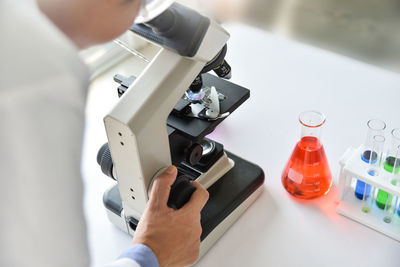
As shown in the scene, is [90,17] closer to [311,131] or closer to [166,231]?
[166,231]

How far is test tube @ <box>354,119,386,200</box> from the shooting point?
115 cm

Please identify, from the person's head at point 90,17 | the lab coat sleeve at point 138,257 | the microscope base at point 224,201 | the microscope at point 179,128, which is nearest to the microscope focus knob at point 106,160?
the microscope at point 179,128

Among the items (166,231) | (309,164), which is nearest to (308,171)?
(309,164)

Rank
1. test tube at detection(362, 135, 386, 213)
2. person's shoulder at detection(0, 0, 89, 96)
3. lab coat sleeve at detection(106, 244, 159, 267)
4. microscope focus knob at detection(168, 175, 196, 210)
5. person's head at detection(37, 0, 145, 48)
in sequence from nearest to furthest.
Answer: person's shoulder at detection(0, 0, 89, 96) → person's head at detection(37, 0, 145, 48) → lab coat sleeve at detection(106, 244, 159, 267) → microscope focus knob at detection(168, 175, 196, 210) → test tube at detection(362, 135, 386, 213)

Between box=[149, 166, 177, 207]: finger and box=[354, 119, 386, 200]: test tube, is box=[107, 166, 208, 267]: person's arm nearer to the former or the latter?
box=[149, 166, 177, 207]: finger

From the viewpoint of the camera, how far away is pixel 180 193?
103 cm

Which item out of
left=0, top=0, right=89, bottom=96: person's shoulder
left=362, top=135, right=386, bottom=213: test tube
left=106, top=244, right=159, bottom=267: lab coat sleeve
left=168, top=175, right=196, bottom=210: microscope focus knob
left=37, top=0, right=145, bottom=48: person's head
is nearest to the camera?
left=0, top=0, right=89, bottom=96: person's shoulder

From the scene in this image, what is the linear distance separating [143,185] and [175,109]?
0.18 meters

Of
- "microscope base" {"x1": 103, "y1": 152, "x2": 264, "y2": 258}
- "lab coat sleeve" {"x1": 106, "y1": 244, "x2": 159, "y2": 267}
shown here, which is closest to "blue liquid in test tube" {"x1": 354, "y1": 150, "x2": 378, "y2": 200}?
"microscope base" {"x1": 103, "y1": 152, "x2": 264, "y2": 258}

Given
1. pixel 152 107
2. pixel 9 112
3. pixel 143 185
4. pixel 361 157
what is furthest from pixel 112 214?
pixel 9 112

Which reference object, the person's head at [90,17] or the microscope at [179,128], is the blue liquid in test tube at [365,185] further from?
the person's head at [90,17]

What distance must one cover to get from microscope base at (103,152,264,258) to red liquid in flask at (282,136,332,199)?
0.25 ft

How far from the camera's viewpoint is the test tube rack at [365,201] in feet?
3.66

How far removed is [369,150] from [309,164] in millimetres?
139
